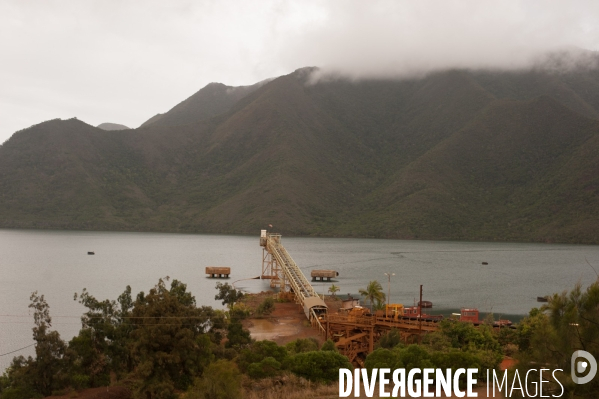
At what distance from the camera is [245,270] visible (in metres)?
93.5

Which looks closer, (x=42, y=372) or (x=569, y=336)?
(x=569, y=336)

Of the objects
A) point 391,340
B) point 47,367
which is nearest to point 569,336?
point 47,367

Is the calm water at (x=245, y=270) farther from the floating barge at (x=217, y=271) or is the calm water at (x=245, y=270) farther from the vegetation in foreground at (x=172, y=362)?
the vegetation in foreground at (x=172, y=362)

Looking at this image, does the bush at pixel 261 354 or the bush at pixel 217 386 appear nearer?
the bush at pixel 217 386

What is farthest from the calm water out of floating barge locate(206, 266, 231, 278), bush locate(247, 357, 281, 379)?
bush locate(247, 357, 281, 379)

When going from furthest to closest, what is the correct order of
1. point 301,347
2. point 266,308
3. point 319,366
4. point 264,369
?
point 266,308, point 301,347, point 264,369, point 319,366

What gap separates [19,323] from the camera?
46125 millimetres

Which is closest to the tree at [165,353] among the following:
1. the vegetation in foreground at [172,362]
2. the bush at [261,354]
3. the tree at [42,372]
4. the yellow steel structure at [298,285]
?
the vegetation in foreground at [172,362]

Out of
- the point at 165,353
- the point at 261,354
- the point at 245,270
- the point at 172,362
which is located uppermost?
the point at 165,353

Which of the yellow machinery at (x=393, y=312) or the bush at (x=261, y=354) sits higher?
the bush at (x=261, y=354)

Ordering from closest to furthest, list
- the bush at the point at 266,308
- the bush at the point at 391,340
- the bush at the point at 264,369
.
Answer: the bush at the point at 264,369, the bush at the point at 391,340, the bush at the point at 266,308

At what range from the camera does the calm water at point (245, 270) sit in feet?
193

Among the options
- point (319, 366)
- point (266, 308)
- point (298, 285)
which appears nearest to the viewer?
point (319, 366)

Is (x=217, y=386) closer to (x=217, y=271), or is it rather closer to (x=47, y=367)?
(x=47, y=367)
